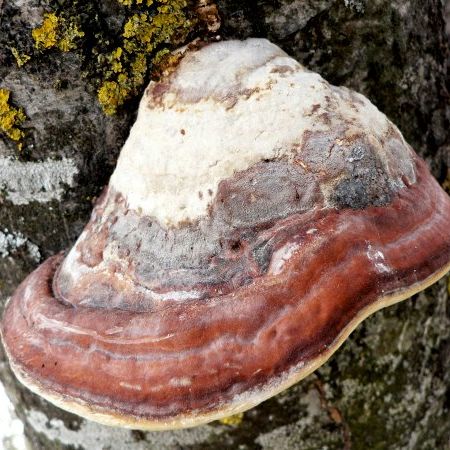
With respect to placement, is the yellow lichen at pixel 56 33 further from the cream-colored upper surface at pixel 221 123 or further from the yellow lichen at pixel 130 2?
the cream-colored upper surface at pixel 221 123

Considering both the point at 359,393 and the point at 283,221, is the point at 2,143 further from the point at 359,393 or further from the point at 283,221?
the point at 359,393

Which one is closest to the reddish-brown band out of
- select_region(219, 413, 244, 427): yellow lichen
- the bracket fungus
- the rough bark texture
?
the bracket fungus

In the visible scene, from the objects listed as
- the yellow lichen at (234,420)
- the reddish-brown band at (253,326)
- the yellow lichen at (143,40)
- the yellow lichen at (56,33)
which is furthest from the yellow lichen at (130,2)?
the yellow lichen at (234,420)

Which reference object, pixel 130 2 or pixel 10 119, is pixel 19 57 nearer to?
pixel 10 119

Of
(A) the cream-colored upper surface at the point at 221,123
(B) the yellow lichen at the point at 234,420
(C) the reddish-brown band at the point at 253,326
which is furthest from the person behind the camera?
(B) the yellow lichen at the point at 234,420

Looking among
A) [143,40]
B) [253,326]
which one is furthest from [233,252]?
[143,40]

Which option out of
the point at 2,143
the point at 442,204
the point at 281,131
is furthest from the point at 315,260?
the point at 2,143
